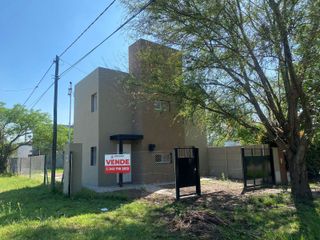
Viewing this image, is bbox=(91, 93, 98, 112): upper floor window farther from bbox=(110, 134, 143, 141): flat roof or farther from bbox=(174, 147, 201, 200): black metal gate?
bbox=(174, 147, 201, 200): black metal gate

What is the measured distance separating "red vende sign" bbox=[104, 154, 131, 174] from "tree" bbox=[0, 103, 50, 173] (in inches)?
943

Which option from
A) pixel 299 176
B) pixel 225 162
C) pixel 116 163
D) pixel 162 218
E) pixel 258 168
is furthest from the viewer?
pixel 225 162

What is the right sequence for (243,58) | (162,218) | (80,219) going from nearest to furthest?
1. (80,219)
2. (162,218)
3. (243,58)

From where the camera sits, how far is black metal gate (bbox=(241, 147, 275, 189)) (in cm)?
1337

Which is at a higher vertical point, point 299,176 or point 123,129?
point 123,129

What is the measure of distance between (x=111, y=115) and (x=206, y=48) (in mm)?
8032

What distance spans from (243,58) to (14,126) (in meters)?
31.0

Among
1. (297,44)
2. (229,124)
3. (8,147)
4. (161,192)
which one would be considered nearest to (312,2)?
Result: (297,44)

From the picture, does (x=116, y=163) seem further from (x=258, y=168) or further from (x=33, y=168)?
(x=33, y=168)

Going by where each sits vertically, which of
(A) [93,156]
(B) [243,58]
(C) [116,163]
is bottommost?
(C) [116,163]

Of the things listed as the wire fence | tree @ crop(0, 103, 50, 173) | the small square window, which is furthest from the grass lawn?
tree @ crop(0, 103, 50, 173)

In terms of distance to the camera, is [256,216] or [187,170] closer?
[256,216]

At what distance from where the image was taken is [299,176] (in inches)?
420

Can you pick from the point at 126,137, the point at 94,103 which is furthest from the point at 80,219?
the point at 94,103
